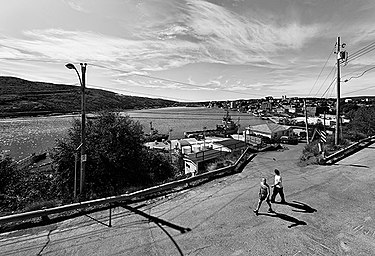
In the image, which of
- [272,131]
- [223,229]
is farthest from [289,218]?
[272,131]

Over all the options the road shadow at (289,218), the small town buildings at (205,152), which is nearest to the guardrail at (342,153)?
the small town buildings at (205,152)

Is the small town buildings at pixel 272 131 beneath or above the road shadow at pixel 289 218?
above

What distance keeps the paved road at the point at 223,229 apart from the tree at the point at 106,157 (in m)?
8.28

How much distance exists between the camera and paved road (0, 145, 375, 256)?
5.78m

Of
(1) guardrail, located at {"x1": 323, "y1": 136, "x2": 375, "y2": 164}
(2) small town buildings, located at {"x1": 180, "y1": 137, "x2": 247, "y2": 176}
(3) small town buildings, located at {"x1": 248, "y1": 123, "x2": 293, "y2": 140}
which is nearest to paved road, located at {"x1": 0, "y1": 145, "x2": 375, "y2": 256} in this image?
(1) guardrail, located at {"x1": 323, "y1": 136, "x2": 375, "y2": 164}

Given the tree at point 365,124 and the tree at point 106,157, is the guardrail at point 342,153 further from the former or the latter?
the tree at point 365,124

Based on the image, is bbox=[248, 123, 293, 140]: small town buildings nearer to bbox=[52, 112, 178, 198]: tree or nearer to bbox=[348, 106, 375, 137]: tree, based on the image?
bbox=[348, 106, 375, 137]: tree

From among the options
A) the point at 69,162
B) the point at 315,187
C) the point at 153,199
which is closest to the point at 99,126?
the point at 69,162

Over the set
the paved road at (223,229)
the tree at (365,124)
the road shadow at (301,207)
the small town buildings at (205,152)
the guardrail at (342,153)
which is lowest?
the small town buildings at (205,152)

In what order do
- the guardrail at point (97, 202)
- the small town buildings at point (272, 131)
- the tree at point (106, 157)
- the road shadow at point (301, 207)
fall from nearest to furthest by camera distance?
the guardrail at point (97, 202) < the road shadow at point (301, 207) < the tree at point (106, 157) < the small town buildings at point (272, 131)

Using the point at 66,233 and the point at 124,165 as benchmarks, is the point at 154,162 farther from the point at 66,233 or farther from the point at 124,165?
the point at 66,233

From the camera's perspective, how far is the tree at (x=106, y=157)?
52.6ft

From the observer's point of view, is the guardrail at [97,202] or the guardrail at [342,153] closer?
the guardrail at [97,202]

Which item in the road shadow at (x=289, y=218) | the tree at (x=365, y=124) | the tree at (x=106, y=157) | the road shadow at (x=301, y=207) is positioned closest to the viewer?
the road shadow at (x=289, y=218)
